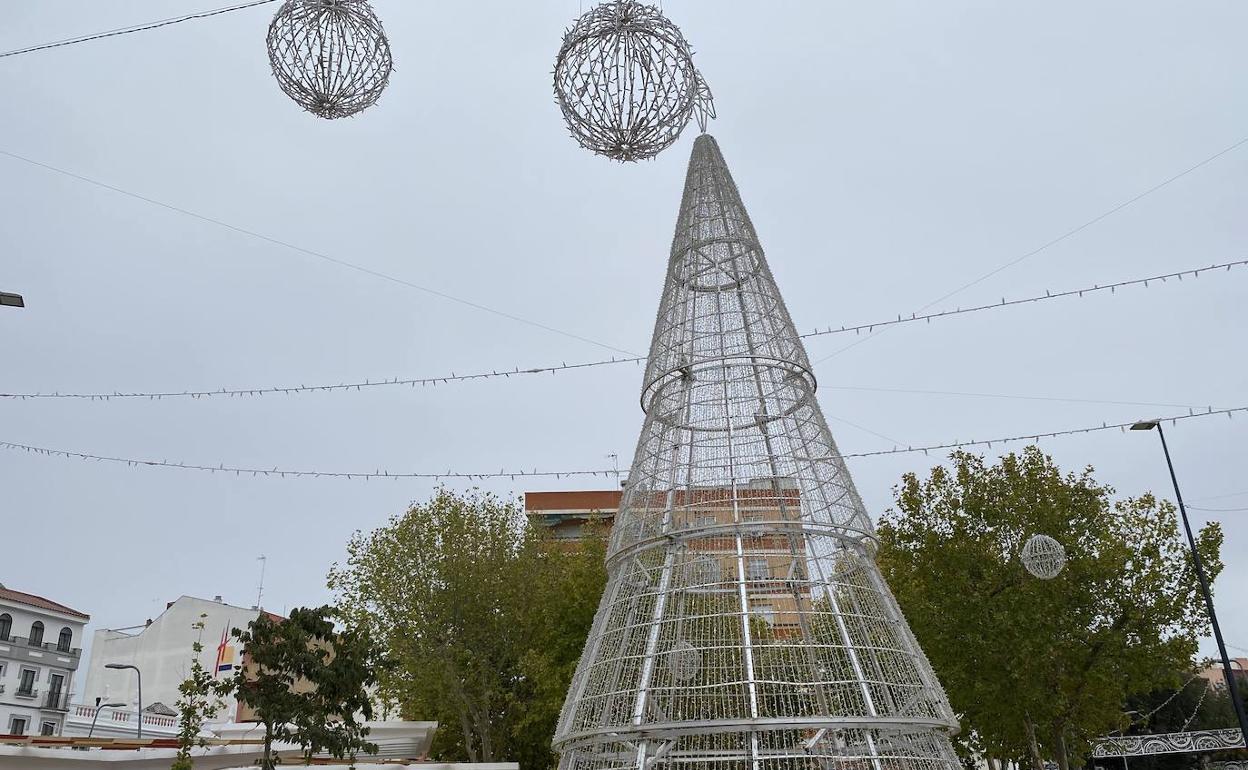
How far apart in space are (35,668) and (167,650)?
4803mm

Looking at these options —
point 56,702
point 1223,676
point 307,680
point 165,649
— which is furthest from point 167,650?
point 1223,676

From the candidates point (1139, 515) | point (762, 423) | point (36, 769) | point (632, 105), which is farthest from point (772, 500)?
point (1139, 515)

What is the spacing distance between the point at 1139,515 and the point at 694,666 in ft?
60.0

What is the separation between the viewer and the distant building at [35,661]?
34562mm

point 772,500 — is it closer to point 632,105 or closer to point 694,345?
point 694,345

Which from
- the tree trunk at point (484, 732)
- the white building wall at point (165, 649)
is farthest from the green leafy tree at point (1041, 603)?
the white building wall at point (165, 649)

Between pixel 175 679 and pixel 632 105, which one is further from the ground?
pixel 632 105

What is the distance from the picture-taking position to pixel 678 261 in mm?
11234

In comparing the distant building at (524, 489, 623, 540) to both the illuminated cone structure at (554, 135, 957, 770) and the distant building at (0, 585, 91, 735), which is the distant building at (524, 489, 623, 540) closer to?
the distant building at (0, 585, 91, 735)

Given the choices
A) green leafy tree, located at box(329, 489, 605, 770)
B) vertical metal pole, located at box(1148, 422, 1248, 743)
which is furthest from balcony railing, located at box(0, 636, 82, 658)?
vertical metal pole, located at box(1148, 422, 1248, 743)

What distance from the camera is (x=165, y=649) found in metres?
38.0

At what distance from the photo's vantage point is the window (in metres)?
35.0

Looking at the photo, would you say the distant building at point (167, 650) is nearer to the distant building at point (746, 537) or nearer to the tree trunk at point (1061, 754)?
the tree trunk at point (1061, 754)

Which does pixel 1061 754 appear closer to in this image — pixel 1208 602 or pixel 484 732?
pixel 1208 602
